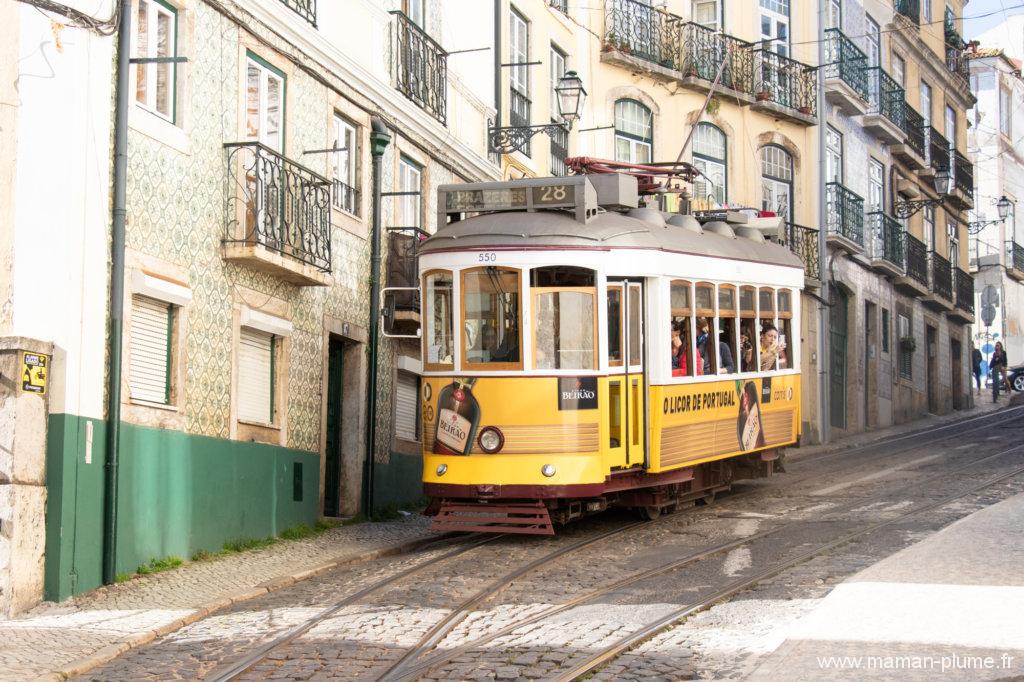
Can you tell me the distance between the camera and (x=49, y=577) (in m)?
11.3

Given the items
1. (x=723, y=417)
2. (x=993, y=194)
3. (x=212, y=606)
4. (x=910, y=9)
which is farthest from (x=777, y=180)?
(x=212, y=606)

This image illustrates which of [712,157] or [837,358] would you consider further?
[837,358]

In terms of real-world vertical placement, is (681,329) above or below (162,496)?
above

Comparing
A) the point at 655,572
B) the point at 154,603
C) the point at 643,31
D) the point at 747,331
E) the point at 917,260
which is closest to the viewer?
the point at 154,603

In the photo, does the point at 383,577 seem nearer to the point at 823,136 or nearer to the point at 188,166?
the point at 188,166

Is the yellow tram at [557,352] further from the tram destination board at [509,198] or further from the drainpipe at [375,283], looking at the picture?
the drainpipe at [375,283]

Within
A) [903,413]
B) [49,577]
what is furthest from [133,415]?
[903,413]

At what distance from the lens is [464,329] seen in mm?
14023

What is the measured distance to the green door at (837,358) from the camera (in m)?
31.5

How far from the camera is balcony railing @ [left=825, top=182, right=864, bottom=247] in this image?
31.3m

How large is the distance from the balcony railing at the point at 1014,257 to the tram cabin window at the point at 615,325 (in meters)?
39.0

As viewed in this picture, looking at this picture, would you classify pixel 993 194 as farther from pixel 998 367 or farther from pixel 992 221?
pixel 998 367

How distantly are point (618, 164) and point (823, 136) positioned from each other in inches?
607

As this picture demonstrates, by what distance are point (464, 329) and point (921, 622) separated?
5.95m
